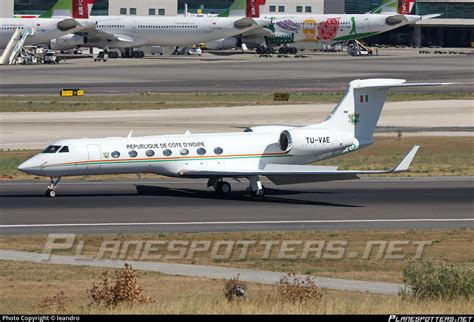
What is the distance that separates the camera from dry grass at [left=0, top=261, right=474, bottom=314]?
2005 cm

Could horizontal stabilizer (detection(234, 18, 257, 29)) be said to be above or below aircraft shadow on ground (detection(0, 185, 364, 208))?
above

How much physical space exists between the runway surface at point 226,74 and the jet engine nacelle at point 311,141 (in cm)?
5316

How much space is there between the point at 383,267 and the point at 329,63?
108m

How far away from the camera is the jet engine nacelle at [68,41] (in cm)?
14188

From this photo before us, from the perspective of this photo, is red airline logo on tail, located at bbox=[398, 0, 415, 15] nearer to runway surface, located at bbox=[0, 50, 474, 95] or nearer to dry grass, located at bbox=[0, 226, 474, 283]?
runway surface, located at bbox=[0, 50, 474, 95]

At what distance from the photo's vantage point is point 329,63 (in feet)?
450

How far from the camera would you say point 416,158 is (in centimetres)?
5588

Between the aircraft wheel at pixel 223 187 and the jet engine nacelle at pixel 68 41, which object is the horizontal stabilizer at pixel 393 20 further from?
the aircraft wheel at pixel 223 187

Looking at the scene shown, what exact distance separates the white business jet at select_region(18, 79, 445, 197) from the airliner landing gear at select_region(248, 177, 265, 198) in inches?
1.5

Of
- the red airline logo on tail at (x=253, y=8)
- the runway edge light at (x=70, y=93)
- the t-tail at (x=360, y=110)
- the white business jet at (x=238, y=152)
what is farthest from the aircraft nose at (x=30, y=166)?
the red airline logo on tail at (x=253, y=8)

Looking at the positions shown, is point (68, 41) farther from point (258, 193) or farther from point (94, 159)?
point (94, 159)

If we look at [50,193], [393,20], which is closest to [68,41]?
[393,20]

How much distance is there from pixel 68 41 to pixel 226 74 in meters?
32.5

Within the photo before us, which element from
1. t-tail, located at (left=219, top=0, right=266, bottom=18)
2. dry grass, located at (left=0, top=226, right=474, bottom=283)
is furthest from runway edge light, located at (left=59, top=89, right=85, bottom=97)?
t-tail, located at (left=219, top=0, right=266, bottom=18)
